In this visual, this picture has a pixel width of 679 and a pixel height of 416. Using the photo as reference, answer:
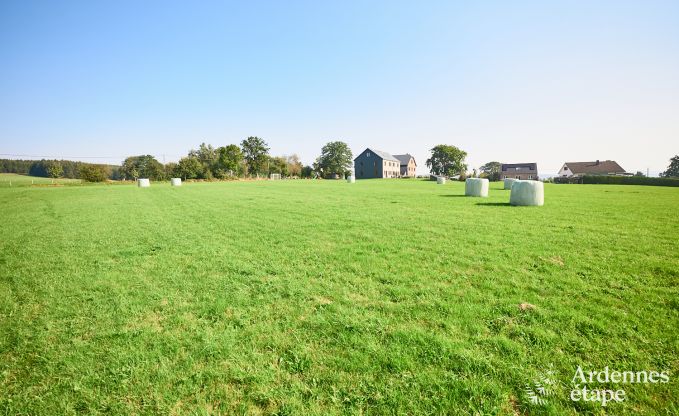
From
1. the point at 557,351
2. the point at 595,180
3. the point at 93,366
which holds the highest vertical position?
the point at 595,180

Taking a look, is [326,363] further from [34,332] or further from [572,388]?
[34,332]

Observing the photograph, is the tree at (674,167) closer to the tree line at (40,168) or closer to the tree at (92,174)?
the tree at (92,174)

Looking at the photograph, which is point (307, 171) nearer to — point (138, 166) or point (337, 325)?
point (138, 166)

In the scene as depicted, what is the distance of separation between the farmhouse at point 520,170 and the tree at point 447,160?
873 inches

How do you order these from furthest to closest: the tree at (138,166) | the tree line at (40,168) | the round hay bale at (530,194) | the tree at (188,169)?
the tree line at (40,168), the tree at (138,166), the tree at (188,169), the round hay bale at (530,194)

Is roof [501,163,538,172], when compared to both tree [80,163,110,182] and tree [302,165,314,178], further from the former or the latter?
tree [80,163,110,182]

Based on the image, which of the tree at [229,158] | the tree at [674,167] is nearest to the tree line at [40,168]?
the tree at [229,158]

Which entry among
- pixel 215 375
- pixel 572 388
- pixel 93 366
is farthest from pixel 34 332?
pixel 572 388

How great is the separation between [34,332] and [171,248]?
13.3 feet

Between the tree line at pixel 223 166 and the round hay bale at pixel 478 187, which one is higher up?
the tree line at pixel 223 166

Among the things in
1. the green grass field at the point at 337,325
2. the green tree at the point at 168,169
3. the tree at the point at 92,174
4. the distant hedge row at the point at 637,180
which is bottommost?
the green grass field at the point at 337,325

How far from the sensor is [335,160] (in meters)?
106

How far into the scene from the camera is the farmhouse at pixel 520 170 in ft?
375

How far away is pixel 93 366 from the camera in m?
3.16
